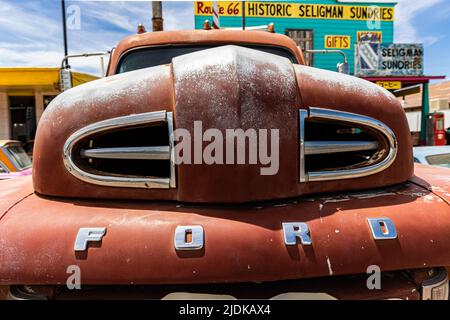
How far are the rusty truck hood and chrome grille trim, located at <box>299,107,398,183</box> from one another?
115 mm

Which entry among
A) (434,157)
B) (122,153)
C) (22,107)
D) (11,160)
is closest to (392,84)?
(434,157)

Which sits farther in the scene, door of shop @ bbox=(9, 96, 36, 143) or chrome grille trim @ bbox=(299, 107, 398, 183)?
door of shop @ bbox=(9, 96, 36, 143)

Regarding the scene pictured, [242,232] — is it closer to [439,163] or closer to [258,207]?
[258,207]

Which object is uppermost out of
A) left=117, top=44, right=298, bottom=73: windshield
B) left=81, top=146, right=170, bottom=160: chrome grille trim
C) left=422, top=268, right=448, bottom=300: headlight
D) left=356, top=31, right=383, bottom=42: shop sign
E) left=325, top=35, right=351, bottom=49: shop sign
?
left=356, top=31, right=383, bottom=42: shop sign

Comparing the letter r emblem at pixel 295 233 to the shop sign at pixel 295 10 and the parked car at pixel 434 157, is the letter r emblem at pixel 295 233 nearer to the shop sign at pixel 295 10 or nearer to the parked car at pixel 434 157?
the parked car at pixel 434 157

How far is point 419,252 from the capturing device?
4.47ft

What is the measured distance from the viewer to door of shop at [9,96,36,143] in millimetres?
15820

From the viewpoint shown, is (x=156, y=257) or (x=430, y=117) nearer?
(x=156, y=257)

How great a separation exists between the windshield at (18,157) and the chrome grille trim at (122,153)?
19.9 ft

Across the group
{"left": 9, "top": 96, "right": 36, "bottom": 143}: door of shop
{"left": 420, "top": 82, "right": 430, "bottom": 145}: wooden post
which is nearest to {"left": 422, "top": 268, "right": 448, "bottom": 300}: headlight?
{"left": 420, "top": 82, "right": 430, "bottom": 145}: wooden post

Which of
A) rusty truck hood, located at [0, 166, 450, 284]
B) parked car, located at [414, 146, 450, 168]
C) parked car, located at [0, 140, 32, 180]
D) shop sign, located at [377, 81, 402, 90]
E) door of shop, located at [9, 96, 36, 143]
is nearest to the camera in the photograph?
rusty truck hood, located at [0, 166, 450, 284]

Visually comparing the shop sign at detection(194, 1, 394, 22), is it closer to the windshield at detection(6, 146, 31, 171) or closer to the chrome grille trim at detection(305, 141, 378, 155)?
the windshield at detection(6, 146, 31, 171)
